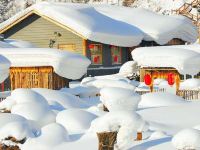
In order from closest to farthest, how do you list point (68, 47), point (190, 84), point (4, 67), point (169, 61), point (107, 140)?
point (107, 140) < point (4, 67) < point (190, 84) < point (169, 61) < point (68, 47)

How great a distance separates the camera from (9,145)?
1134 cm

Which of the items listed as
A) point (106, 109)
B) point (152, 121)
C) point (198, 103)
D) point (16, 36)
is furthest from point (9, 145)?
point (16, 36)

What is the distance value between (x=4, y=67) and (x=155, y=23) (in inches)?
712

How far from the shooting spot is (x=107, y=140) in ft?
35.0

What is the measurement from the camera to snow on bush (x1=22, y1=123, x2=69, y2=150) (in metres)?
11.5

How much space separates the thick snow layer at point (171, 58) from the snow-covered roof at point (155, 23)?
9.89 meters

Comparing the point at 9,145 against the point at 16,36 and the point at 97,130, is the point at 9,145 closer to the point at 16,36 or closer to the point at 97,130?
the point at 97,130

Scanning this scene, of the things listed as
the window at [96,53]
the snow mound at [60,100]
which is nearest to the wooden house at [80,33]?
the window at [96,53]

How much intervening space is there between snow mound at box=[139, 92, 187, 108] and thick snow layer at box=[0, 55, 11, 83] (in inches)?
314

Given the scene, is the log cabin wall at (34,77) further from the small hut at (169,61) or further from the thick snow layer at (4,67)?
the small hut at (169,61)

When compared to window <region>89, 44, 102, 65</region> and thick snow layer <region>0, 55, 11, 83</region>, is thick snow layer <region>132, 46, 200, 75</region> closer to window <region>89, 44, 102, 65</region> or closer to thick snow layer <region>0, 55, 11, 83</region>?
thick snow layer <region>0, 55, 11, 83</region>

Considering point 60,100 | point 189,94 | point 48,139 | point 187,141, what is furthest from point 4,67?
point 187,141

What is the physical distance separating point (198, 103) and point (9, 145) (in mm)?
9282

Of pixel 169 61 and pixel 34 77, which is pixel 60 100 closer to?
pixel 34 77
